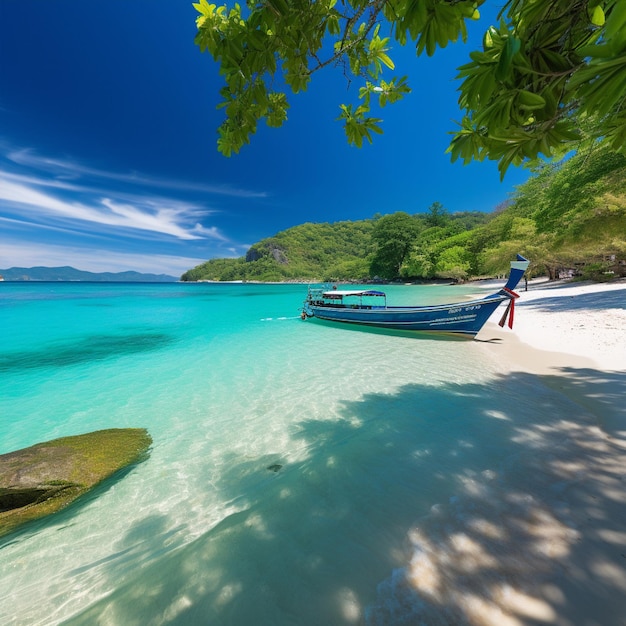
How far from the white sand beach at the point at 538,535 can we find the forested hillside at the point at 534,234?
11.9 ft

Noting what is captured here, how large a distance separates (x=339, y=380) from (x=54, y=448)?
21.4ft

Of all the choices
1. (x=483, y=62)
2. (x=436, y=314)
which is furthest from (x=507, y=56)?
(x=436, y=314)

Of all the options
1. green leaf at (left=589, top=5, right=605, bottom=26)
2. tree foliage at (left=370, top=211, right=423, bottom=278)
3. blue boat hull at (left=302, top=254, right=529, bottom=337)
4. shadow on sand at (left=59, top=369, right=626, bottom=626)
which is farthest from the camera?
tree foliage at (left=370, top=211, right=423, bottom=278)

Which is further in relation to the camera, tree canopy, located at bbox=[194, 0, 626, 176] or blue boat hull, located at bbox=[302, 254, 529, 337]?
blue boat hull, located at bbox=[302, 254, 529, 337]

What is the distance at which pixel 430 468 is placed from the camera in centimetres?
402

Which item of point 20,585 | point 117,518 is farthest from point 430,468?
point 20,585

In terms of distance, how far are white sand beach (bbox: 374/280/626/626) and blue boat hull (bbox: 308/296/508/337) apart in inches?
304

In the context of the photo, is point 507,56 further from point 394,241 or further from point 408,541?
point 394,241

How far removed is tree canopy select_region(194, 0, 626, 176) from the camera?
159cm

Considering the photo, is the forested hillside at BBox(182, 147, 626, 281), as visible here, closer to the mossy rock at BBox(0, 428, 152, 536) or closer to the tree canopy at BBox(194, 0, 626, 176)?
the tree canopy at BBox(194, 0, 626, 176)

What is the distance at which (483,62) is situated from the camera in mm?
1645

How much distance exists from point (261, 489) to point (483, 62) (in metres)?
5.05

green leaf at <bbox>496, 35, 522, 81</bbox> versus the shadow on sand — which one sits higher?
green leaf at <bbox>496, 35, 522, 81</bbox>

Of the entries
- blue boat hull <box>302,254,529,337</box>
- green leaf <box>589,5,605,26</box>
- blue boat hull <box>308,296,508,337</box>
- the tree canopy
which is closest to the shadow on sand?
the tree canopy
